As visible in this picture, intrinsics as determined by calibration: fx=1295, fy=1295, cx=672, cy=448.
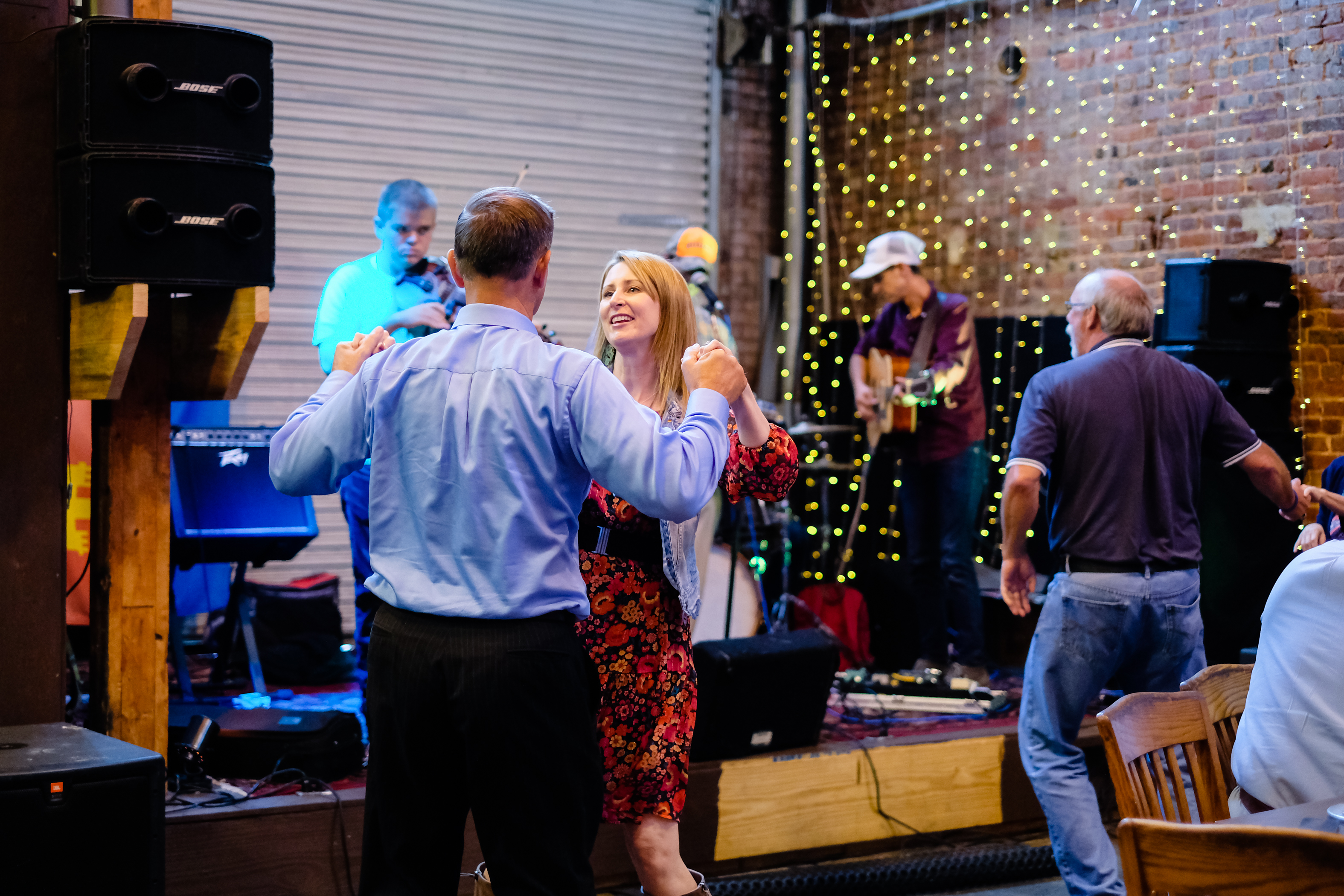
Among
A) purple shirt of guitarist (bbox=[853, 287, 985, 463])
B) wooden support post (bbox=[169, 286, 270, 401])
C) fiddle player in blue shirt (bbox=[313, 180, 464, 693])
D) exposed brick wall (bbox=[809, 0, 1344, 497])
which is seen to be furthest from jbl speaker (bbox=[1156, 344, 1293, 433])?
wooden support post (bbox=[169, 286, 270, 401])

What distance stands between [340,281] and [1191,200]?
386 centimetres

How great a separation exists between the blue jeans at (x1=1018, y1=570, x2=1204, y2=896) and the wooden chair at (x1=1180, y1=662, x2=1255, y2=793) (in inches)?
34.2

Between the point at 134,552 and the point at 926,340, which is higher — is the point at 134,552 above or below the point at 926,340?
below

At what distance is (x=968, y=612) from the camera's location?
17.4ft

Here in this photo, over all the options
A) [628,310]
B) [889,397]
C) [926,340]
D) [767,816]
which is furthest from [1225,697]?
[926,340]

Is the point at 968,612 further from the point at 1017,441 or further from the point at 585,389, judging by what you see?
the point at 585,389

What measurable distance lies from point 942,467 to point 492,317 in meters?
3.52

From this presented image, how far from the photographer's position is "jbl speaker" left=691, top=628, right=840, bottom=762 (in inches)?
158

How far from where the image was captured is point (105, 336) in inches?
118

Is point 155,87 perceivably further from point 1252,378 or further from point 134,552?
point 1252,378

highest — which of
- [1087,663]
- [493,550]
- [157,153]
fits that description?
[157,153]

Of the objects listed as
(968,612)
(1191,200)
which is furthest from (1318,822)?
(1191,200)

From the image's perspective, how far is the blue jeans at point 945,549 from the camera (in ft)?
17.4

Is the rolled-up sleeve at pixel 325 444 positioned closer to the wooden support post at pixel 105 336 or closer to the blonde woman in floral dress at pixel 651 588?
the blonde woman in floral dress at pixel 651 588
